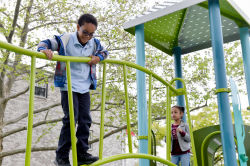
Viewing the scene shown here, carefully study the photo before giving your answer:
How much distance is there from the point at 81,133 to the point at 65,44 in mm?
673

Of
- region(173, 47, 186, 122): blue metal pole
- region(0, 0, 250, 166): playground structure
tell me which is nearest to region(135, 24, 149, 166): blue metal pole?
region(0, 0, 250, 166): playground structure

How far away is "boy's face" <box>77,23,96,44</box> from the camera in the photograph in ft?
6.69

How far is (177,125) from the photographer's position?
3861mm

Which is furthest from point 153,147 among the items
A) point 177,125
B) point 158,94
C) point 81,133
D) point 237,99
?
point 158,94

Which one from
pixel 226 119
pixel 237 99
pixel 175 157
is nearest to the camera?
→ pixel 226 119

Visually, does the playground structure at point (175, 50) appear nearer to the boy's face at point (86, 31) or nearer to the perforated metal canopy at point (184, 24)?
the perforated metal canopy at point (184, 24)

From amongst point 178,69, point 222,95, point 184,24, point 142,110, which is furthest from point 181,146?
point 184,24

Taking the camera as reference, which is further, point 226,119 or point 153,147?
A: point 153,147

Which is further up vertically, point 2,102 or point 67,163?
point 2,102

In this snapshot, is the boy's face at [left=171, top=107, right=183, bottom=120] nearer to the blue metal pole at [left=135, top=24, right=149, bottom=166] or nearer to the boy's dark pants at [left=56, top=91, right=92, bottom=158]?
the blue metal pole at [left=135, top=24, right=149, bottom=166]

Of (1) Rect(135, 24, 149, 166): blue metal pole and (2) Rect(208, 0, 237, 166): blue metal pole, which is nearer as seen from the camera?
(2) Rect(208, 0, 237, 166): blue metal pole

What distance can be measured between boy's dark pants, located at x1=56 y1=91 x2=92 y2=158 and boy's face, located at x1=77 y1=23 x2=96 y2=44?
0.42 m

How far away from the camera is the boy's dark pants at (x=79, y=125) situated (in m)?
1.95

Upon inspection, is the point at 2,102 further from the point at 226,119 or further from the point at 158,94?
the point at 226,119
